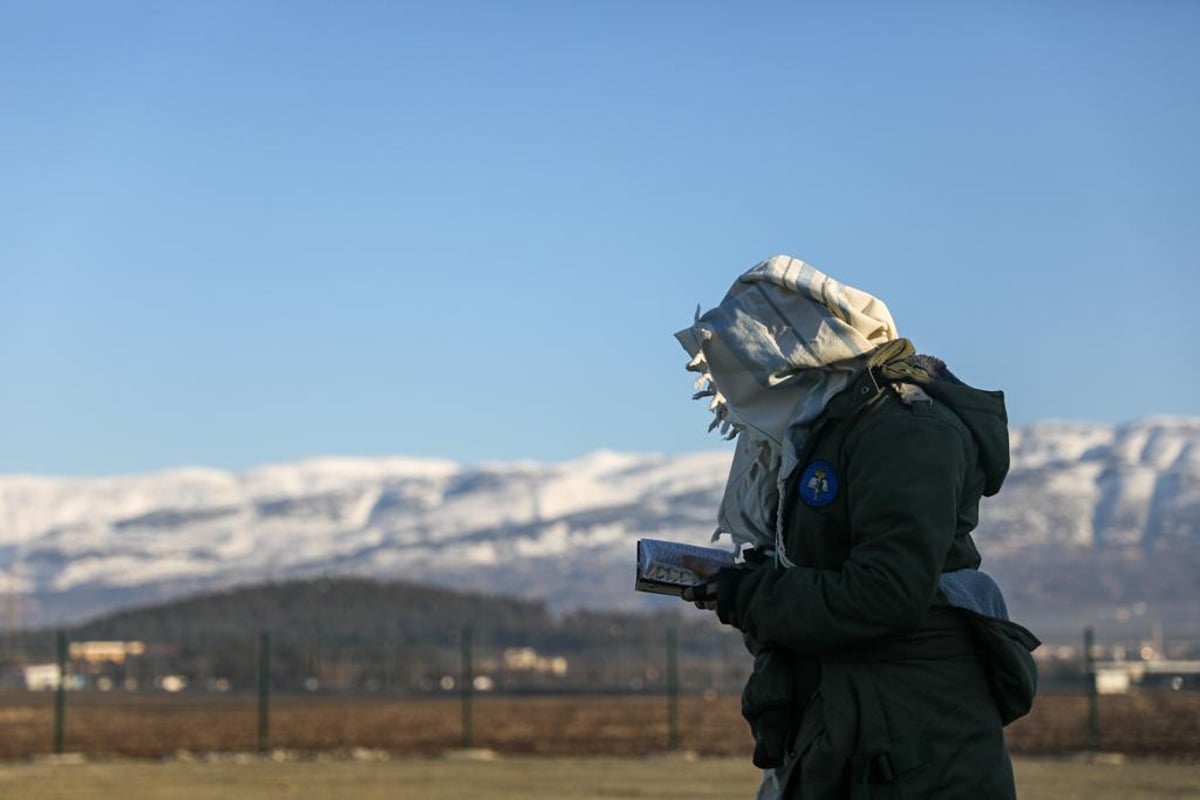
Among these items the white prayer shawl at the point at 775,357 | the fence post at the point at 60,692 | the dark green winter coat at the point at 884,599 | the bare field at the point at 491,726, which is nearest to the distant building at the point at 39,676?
the bare field at the point at 491,726

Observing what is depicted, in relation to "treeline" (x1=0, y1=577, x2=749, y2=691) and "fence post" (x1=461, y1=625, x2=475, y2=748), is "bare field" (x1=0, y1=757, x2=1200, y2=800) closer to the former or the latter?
"fence post" (x1=461, y1=625, x2=475, y2=748)

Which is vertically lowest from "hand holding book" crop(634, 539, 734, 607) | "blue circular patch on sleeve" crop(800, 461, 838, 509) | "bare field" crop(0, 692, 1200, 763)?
"bare field" crop(0, 692, 1200, 763)

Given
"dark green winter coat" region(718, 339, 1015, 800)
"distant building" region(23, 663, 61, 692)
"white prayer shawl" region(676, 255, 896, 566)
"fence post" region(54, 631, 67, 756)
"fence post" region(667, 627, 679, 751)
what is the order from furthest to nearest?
"distant building" region(23, 663, 61, 692) < "fence post" region(667, 627, 679, 751) < "fence post" region(54, 631, 67, 756) < "white prayer shawl" region(676, 255, 896, 566) < "dark green winter coat" region(718, 339, 1015, 800)

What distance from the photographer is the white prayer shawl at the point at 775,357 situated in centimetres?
302

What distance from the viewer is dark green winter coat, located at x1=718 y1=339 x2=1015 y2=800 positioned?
2789 mm

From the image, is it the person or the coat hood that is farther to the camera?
the coat hood

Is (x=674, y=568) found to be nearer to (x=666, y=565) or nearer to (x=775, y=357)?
(x=666, y=565)

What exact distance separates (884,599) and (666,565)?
0.37 metres

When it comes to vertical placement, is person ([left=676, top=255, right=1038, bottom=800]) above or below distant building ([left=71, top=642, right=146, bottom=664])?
below

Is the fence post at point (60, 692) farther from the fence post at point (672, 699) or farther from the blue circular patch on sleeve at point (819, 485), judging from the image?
the blue circular patch on sleeve at point (819, 485)

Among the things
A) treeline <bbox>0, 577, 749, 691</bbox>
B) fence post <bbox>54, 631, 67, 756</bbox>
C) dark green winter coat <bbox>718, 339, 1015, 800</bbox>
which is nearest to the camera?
dark green winter coat <bbox>718, 339, 1015, 800</bbox>

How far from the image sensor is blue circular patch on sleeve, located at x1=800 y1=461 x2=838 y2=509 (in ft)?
9.54

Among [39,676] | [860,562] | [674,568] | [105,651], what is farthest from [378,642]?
[860,562]

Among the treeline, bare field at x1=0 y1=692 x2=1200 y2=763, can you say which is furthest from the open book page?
the treeline
